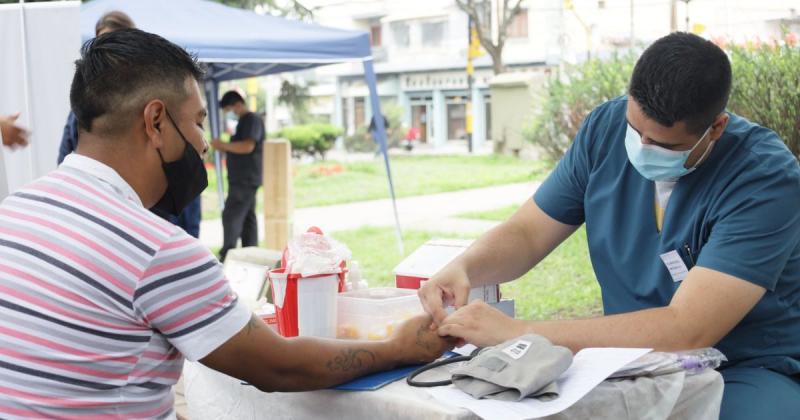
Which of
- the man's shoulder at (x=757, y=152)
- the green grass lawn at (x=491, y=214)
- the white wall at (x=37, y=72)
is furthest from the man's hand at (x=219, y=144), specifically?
the man's shoulder at (x=757, y=152)

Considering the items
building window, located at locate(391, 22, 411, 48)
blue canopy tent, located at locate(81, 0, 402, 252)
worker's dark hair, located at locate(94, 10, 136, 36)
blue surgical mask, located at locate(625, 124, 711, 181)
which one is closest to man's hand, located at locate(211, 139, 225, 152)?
blue canopy tent, located at locate(81, 0, 402, 252)

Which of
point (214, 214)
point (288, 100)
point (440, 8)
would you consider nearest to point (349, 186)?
point (288, 100)

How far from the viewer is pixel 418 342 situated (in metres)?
1.88

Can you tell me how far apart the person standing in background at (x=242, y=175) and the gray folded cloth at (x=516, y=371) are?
6.64 m

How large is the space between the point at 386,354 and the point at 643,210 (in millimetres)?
757

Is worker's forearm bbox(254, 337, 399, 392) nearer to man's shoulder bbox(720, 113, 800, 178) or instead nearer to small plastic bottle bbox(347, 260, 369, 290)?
small plastic bottle bbox(347, 260, 369, 290)

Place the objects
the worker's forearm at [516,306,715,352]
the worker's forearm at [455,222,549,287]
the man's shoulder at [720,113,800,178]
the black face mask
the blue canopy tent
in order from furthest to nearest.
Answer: the blue canopy tent → the worker's forearm at [455,222,549,287] → the man's shoulder at [720,113,800,178] → the worker's forearm at [516,306,715,352] → the black face mask

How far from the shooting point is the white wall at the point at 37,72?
4797 mm

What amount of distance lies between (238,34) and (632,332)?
5.66 meters

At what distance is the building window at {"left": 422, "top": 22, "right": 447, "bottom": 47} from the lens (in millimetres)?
38312

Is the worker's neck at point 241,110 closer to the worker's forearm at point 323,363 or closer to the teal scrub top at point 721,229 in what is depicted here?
the teal scrub top at point 721,229

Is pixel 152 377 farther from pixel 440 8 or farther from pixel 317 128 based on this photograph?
pixel 440 8

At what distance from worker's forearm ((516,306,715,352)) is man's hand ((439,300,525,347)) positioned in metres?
0.03

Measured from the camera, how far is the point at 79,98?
1.61 m
